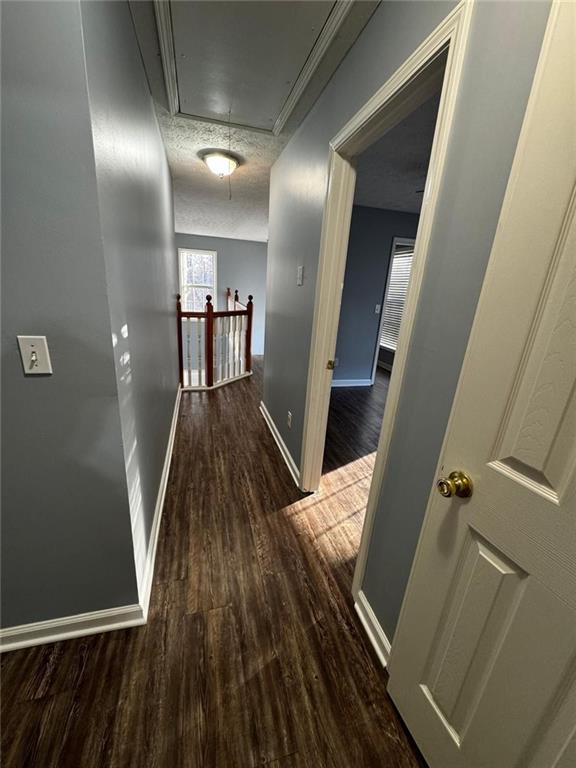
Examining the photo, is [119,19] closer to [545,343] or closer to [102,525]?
[545,343]

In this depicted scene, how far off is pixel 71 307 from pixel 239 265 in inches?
267

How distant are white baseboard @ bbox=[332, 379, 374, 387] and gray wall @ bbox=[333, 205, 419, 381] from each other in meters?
0.05

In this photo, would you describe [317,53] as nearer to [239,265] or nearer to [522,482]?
[522,482]

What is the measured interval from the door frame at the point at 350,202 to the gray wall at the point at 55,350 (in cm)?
95

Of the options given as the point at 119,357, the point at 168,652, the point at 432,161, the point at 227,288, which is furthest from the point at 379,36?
the point at 227,288

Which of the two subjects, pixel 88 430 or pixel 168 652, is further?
pixel 168 652

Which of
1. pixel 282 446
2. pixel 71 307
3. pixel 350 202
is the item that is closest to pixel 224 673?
pixel 71 307

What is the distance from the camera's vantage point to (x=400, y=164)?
262cm

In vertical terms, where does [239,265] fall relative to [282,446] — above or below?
above

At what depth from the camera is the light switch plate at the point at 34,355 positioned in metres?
0.87

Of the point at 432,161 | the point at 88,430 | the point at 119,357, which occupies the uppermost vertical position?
the point at 432,161

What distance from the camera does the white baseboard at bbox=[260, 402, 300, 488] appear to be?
225cm

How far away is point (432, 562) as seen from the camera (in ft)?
2.84

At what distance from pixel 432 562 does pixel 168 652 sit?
108 centimetres
